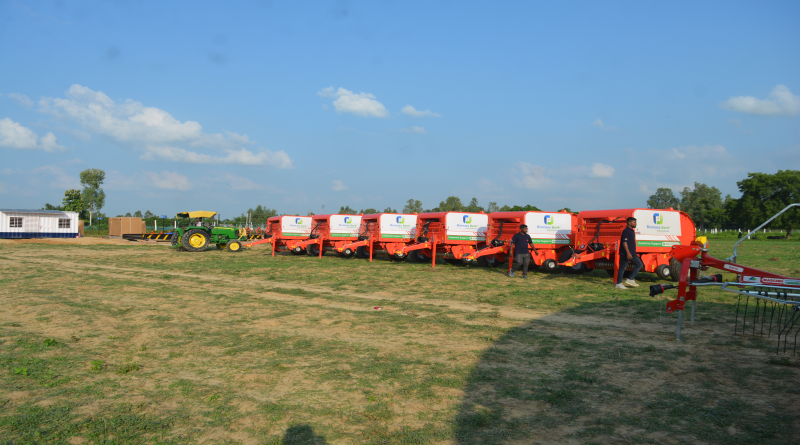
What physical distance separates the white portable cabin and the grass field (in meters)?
36.5

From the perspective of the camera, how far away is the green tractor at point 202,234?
26.6 meters

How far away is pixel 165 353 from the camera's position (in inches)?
265

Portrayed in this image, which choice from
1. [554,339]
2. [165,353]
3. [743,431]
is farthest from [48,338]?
[743,431]

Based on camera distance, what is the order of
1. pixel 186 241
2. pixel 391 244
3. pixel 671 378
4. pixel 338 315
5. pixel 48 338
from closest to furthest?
pixel 671 378 → pixel 48 338 → pixel 338 315 → pixel 391 244 → pixel 186 241

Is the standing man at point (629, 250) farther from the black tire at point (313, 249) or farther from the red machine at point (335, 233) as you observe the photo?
the black tire at point (313, 249)

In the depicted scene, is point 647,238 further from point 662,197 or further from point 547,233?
point 662,197

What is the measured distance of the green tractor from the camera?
26562mm

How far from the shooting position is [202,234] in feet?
88.0

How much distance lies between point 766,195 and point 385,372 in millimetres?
70114

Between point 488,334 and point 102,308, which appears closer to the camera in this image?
point 488,334

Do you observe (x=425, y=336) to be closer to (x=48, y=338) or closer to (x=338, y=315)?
(x=338, y=315)

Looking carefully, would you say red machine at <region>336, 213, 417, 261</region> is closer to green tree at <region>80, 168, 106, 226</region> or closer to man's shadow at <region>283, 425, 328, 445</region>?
man's shadow at <region>283, 425, 328, 445</region>

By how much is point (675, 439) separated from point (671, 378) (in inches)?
66.2

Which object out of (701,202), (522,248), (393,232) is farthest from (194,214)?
(701,202)
